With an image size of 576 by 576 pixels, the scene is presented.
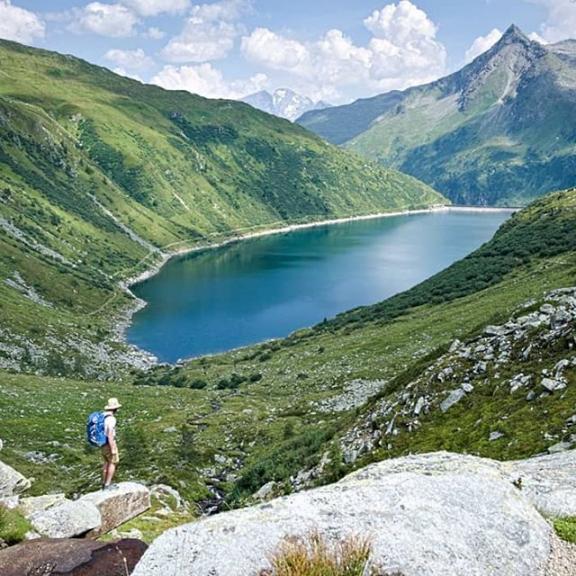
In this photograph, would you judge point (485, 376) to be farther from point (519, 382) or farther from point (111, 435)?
point (111, 435)

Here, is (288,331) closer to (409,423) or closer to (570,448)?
(409,423)

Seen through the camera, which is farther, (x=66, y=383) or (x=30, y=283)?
(x=30, y=283)

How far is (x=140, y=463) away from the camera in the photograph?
134ft

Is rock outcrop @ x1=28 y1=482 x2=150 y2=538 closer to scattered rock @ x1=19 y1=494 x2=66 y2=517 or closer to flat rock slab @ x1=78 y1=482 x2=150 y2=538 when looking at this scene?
flat rock slab @ x1=78 y1=482 x2=150 y2=538

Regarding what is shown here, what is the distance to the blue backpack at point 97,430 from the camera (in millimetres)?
19344

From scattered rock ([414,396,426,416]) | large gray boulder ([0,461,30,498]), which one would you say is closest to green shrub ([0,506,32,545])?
large gray boulder ([0,461,30,498])

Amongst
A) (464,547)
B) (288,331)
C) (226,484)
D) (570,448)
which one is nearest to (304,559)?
(464,547)

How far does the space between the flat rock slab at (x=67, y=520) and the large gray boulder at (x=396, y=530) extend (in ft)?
19.4

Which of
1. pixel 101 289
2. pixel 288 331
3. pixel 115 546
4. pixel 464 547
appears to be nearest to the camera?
pixel 464 547

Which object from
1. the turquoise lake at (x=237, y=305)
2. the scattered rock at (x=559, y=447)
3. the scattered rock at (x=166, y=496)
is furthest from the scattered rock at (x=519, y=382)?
the turquoise lake at (x=237, y=305)

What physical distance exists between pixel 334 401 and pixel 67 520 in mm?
42787

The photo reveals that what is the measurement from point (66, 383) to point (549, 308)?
56.3 meters

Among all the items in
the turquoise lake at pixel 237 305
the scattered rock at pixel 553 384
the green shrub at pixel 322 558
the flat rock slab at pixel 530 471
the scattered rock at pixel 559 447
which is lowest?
the turquoise lake at pixel 237 305

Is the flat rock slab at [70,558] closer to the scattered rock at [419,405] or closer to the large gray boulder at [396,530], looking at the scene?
the large gray boulder at [396,530]
